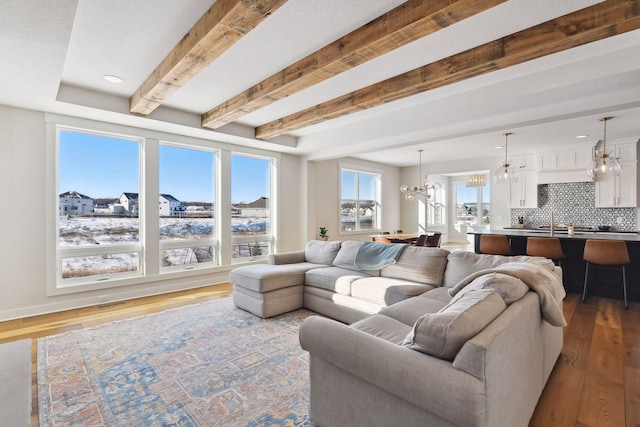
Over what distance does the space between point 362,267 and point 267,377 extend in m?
1.70

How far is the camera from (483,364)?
114cm

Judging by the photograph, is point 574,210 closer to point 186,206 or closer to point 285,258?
point 285,258

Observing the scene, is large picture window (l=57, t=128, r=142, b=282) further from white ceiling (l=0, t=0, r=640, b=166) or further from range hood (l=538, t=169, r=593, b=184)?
range hood (l=538, t=169, r=593, b=184)

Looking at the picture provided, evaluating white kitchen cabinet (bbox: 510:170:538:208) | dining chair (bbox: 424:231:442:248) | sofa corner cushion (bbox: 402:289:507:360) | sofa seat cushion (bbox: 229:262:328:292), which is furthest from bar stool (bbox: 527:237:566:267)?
sofa corner cushion (bbox: 402:289:507:360)

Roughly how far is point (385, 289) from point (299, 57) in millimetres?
2349

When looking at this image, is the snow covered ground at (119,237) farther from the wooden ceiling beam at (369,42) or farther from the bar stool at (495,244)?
the bar stool at (495,244)

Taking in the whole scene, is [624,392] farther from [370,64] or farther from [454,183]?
[454,183]

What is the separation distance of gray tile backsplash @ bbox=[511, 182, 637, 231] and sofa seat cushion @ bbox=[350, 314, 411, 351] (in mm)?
6444

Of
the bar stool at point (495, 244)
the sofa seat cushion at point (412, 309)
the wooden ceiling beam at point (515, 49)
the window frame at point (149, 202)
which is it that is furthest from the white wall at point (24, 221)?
the bar stool at point (495, 244)

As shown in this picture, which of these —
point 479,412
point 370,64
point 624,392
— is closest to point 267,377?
point 479,412

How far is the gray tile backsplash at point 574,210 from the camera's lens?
5.99 m

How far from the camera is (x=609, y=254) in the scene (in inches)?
155

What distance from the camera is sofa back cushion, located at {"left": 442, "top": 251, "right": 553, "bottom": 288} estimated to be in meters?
2.87

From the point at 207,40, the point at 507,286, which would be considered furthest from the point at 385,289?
the point at 207,40
